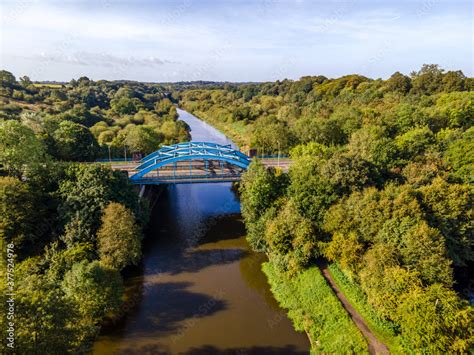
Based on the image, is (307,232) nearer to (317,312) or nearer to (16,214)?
(317,312)

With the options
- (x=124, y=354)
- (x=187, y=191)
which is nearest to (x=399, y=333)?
(x=124, y=354)

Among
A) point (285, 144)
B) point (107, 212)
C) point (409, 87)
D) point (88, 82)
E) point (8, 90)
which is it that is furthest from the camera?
point (88, 82)

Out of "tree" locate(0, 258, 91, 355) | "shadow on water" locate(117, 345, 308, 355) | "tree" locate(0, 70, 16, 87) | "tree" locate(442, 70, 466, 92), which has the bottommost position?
"shadow on water" locate(117, 345, 308, 355)

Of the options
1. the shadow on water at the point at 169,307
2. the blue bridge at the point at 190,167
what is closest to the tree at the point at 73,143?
the blue bridge at the point at 190,167

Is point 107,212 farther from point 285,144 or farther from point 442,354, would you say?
point 285,144

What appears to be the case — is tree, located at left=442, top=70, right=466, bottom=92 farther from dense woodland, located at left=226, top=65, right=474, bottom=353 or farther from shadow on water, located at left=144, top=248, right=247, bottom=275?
shadow on water, located at left=144, top=248, right=247, bottom=275

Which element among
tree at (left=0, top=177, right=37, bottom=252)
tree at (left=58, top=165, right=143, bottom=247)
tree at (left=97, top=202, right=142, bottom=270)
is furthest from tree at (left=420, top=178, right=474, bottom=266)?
tree at (left=0, top=177, right=37, bottom=252)

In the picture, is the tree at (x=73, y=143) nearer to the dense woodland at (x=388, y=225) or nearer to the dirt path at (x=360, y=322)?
the dense woodland at (x=388, y=225)
